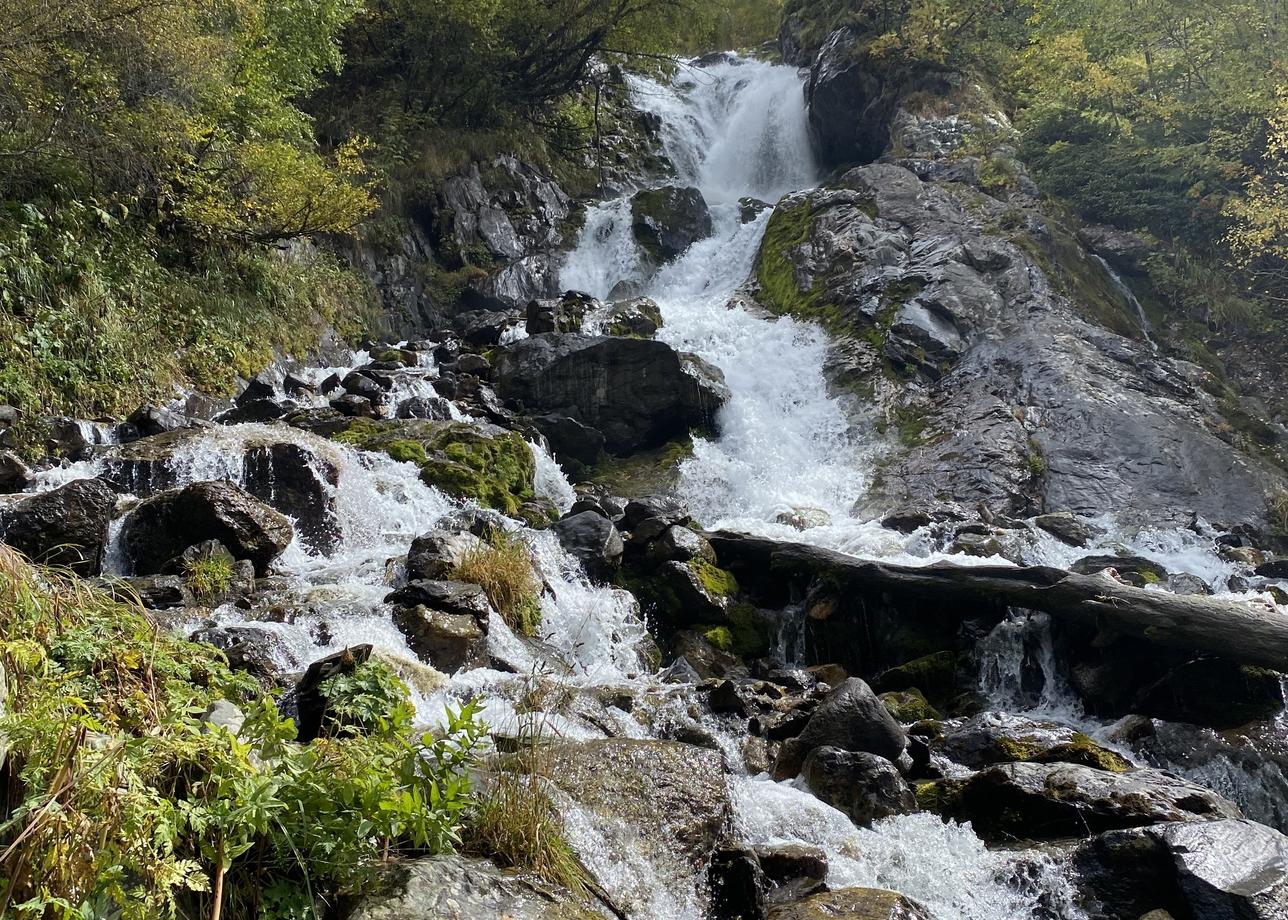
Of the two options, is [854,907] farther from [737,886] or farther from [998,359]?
[998,359]

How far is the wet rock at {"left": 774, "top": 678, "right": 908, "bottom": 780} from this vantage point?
18.4 ft

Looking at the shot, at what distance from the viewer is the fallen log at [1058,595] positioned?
6832 mm

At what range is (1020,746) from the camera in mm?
6086

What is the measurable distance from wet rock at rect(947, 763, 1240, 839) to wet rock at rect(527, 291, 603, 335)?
13.2 meters

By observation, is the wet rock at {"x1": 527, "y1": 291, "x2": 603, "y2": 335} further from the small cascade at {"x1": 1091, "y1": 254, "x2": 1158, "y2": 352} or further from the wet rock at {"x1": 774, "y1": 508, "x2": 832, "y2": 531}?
the small cascade at {"x1": 1091, "y1": 254, "x2": 1158, "y2": 352}

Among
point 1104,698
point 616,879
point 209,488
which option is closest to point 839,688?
point 616,879

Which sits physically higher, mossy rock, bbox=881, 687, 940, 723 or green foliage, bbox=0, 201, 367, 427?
green foliage, bbox=0, 201, 367, 427

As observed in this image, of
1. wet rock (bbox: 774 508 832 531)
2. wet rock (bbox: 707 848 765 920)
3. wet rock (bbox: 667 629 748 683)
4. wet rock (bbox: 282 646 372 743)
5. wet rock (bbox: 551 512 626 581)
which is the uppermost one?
wet rock (bbox: 282 646 372 743)

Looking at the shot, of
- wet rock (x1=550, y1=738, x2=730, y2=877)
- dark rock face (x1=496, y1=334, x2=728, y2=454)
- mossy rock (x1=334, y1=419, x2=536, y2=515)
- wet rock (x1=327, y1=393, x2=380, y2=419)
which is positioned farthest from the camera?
dark rock face (x1=496, y1=334, x2=728, y2=454)

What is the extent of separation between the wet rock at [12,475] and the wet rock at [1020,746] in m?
8.64

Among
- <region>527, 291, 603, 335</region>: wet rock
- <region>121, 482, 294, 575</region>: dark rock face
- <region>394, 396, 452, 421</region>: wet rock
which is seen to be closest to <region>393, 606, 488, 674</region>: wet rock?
<region>121, 482, 294, 575</region>: dark rock face

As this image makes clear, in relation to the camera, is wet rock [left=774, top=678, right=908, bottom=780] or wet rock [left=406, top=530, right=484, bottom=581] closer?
wet rock [left=774, top=678, right=908, bottom=780]

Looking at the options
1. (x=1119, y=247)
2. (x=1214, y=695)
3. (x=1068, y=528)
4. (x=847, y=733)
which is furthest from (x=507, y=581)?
(x=1119, y=247)

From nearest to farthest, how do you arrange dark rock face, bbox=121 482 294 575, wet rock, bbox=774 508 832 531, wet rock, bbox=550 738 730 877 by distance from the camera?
wet rock, bbox=550 738 730 877 → dark rock face, bbox=121 482 294 575 → wet rock, bbox=774 508 832 531
